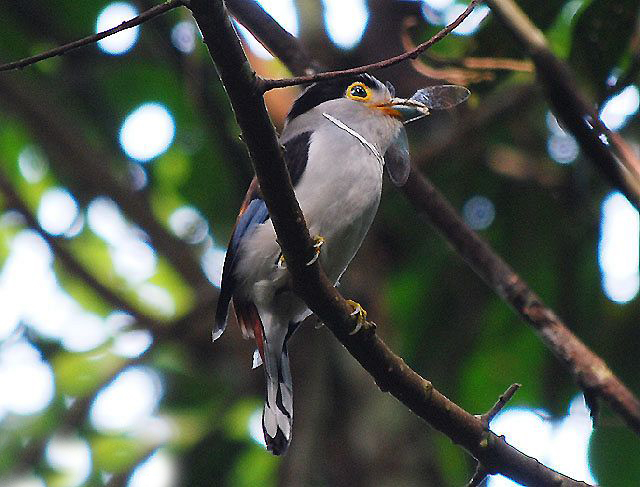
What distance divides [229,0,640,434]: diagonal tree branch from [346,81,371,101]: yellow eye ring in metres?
0.16

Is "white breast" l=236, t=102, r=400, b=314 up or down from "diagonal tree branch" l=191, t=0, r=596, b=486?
up

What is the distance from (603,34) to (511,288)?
2.94ft

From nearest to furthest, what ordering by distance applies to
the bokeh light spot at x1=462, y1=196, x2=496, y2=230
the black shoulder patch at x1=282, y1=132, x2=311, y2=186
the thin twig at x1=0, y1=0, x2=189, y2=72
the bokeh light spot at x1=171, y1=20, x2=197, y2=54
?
the thin twig at x1=0, y1=0, x2=189, y2=72
the black shoulder patch at x1=282, y1=132, x2=311, y2=186
the bokeh light spot at x1=171, y1=20, x2=197, y2=54
the bokeh light spot at x1=462, y1=196, x2=496, y2=230

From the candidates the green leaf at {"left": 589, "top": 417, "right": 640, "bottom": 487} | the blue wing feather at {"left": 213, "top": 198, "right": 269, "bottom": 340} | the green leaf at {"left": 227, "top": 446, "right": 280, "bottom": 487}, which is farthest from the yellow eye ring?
the green leaf at {"left": 227, "top": 446, "right": 280, "bottom": 487}

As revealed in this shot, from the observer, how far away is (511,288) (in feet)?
10.9

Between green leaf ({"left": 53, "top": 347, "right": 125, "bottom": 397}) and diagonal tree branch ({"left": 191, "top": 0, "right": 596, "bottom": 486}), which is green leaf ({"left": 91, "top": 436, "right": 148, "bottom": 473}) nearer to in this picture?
green leaf ({"left": 53, "top": 347, "right": 125, "bottom": 397})

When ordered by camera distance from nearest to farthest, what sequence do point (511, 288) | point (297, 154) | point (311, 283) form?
point (311, 283), point (297, 154), point (511, 288)

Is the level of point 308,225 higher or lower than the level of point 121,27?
higher

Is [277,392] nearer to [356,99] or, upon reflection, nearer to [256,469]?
[356,99]

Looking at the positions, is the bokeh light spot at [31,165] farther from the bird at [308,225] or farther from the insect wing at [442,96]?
the insect wing at [442,96]

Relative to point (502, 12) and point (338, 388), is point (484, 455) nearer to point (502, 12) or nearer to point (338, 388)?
point (502, 12)

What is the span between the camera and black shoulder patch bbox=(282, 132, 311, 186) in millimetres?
2963

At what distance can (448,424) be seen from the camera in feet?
8.12

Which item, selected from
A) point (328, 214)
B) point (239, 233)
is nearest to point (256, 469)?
point (239, 233)
